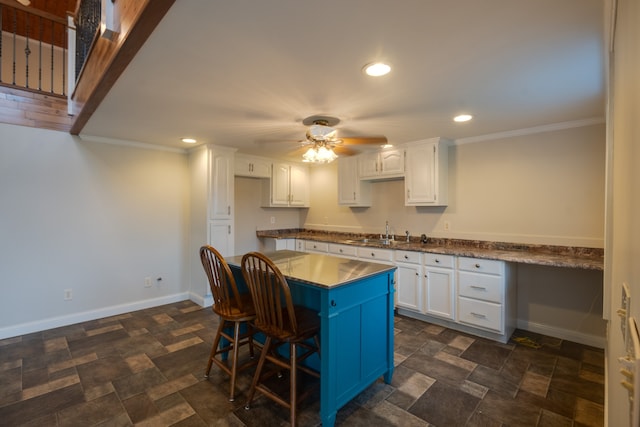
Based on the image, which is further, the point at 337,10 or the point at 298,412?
the point at 298,412

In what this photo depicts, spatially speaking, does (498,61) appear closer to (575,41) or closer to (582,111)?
(575,41)

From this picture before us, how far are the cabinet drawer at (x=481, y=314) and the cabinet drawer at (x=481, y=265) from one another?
13.2 inches

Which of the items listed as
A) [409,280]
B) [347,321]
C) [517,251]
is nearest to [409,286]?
[409,280]

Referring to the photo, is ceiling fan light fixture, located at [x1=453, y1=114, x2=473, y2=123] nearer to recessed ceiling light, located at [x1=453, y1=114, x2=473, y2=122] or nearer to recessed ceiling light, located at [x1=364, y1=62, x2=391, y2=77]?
recessed ceiling light, located at [x1=453, y1=114, x2=473, y2=122]

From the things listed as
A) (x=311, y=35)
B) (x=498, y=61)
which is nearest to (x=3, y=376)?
(x=311, y=35)

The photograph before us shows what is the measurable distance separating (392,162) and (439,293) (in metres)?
1.81

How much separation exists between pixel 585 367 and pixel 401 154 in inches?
112

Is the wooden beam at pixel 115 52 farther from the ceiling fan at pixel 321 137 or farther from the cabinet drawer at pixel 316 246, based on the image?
the cabinet drawer at pixel 316 246

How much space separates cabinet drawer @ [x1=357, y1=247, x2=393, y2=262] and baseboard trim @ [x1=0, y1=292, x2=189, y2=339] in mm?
2672

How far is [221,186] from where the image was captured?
4.28 m

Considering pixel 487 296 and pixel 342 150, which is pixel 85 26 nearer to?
pixel 342 150

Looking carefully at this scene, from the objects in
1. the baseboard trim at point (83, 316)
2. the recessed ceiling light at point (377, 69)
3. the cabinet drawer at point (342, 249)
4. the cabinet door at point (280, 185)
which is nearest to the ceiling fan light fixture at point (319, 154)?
the recessed ceiling light at point (377, 69)

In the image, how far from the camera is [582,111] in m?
2.75

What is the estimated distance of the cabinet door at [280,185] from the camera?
516cm
